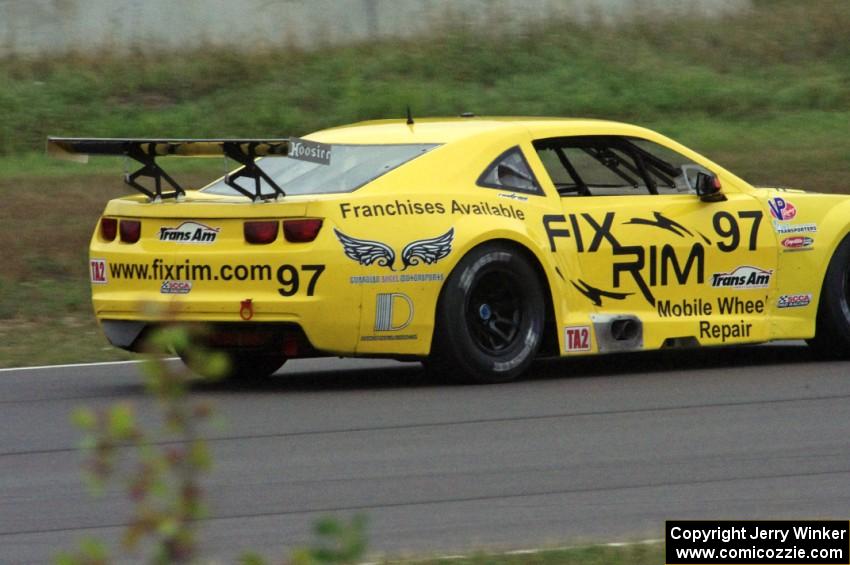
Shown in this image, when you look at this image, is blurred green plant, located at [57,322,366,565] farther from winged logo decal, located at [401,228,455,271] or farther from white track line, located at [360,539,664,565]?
winged logo decal, located at [401,228,455,271]

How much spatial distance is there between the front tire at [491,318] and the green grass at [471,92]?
22.0 feet

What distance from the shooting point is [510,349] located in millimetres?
8977

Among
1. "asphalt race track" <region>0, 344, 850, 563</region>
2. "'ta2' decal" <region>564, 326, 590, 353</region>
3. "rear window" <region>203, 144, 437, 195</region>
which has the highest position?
"rear window" <region>203, 144, 437, 195</region>

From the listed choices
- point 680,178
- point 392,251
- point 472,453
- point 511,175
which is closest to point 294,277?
point 392,251

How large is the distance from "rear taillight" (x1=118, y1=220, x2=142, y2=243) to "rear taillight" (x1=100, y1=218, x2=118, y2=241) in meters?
0.08

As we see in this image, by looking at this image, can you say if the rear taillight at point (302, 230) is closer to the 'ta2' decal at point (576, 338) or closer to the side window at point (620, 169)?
the 'ta2' decal at point (576, 338)

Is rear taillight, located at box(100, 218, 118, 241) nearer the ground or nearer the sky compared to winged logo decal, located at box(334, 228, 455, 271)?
nearer the sky

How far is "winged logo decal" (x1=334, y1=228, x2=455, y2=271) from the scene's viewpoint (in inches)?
331

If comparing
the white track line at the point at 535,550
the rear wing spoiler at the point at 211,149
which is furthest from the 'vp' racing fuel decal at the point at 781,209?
the white track line at the point at 535,550

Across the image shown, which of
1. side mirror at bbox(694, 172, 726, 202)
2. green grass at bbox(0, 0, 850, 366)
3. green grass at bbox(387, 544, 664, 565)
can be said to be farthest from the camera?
green grass at bbox(0, 0, 850, 366)

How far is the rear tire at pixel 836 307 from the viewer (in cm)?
991

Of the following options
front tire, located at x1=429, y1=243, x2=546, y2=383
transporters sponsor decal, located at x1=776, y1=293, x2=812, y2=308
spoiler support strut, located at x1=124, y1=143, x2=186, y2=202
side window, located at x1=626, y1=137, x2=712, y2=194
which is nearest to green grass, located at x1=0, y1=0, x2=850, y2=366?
spoiler support strut, located at x1=124, y1=143, x2=186, y2=202

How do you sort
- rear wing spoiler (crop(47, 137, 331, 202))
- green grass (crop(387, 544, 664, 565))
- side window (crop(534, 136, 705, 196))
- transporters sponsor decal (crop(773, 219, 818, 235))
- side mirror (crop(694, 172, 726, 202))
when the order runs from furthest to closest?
transporters sponsor decal (crop(773, 219, 818, 235))
side window (crop(534, 136, 705, 196))
side mirror (crop(694, 172, 726, 202))
rear wing spoiler (crop(47, 137, 331, 202))
green grass (crop(387, 544, 664, 565))

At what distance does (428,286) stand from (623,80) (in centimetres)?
1246
